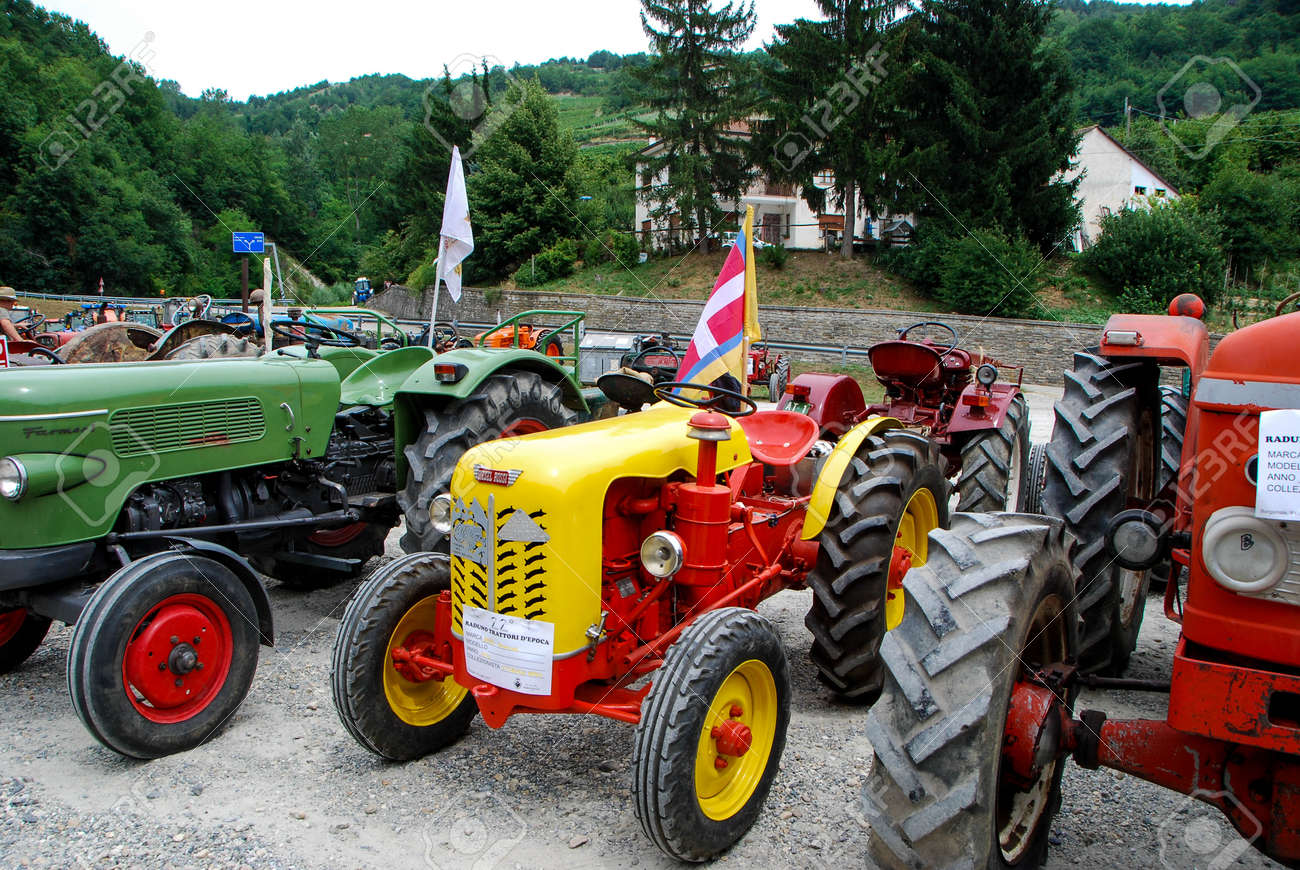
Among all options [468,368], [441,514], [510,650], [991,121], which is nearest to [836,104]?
[991,121]

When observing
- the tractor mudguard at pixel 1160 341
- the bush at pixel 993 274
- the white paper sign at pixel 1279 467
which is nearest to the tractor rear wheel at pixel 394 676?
the white paper sign at pixel 1279 467

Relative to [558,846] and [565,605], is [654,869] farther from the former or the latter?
[565,605]

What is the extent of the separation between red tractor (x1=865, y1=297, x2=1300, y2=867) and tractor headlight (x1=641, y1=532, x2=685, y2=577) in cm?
82

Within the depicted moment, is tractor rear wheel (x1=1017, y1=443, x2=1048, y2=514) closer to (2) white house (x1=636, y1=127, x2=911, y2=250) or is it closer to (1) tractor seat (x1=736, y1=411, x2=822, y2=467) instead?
(1) tractor seat (x1=736, y1=411, x2=822, y2=467)

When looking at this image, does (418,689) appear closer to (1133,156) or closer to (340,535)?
(340,535)

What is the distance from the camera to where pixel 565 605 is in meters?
2.73

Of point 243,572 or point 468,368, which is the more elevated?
point 468,368

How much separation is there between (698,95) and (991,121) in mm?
10070

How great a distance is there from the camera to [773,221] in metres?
41.4

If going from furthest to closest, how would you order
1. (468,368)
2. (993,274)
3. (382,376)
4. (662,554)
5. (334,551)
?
(993,274) < (382,376) < (334,551) < (468,368) < (662,554)

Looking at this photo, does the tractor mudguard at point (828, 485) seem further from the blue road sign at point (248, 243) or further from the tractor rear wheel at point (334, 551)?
the blue road sign at point (248, 243)

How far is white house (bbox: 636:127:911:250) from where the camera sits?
31.8m

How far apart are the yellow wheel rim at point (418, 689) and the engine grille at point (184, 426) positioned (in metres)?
1.71

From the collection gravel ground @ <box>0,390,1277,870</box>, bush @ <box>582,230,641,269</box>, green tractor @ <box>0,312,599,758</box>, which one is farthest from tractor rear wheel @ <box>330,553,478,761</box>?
bush @ <box>582,230,641,269</box>
